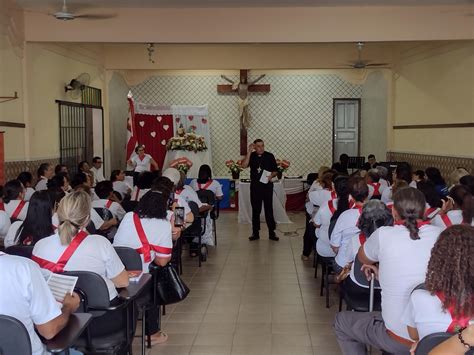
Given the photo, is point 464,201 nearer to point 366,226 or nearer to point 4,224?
point 366,226

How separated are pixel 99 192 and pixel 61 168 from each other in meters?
2.15

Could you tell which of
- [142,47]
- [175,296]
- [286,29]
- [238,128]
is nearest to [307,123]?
[238,128]

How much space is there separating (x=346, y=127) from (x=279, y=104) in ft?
5.40

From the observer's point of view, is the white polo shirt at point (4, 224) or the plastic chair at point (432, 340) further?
the white polo shirt at point (4, 224)

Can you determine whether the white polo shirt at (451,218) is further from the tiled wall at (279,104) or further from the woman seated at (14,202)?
the tiled wall at (279,104)

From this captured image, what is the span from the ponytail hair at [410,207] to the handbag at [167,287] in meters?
1.81

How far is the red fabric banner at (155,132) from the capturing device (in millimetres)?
13227

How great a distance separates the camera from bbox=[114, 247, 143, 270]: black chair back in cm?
388

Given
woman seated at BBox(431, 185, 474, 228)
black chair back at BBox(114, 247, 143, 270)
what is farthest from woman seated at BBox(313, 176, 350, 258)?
black chair back at BBox(114, 247, 143, 270)

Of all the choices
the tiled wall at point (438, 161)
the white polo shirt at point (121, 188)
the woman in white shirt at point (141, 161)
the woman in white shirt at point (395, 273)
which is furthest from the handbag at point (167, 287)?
the woman in white shirt at point (141, 161)

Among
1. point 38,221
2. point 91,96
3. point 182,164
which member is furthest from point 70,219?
point 91,96

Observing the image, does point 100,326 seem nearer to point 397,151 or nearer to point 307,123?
point 397,151

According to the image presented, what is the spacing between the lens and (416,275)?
2990 millimetres

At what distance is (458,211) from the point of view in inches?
187
